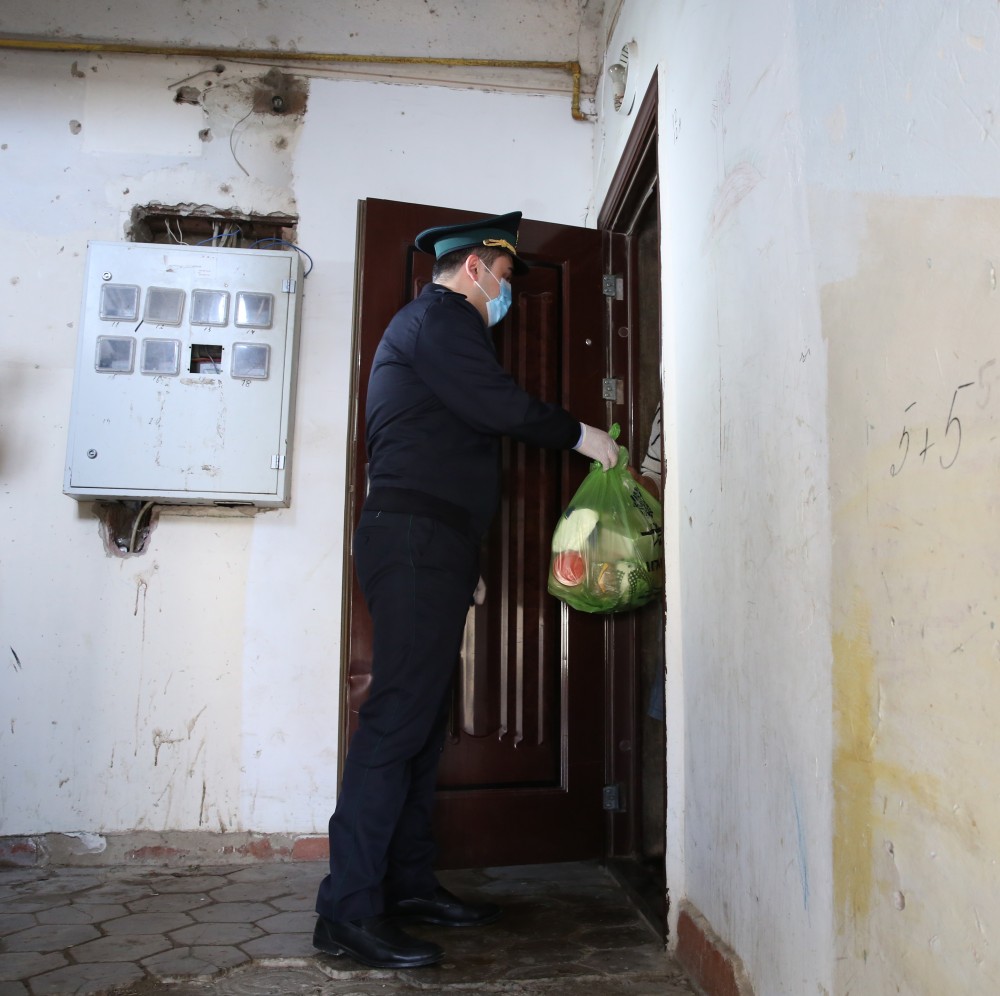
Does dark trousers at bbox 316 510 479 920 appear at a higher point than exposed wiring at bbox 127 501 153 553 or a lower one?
lower

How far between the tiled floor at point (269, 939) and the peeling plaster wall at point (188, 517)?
271 mm

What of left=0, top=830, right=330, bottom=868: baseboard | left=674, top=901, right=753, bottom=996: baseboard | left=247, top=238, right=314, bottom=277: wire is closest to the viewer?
left=674, top=901, right=753, bottom=996: baseboard

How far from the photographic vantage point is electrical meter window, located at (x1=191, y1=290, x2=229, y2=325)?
275 cm

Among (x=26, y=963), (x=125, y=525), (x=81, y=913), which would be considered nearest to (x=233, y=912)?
(x=81, y=913)

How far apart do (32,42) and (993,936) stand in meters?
3.52

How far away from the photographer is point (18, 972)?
1744 millimetres

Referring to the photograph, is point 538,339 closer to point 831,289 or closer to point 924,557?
point 831,289

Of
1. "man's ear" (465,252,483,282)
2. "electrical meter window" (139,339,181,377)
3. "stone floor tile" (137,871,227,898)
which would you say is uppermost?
"man's ear" (465,252,483,282)

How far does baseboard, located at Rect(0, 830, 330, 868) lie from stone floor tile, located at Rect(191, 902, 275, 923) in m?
0.44

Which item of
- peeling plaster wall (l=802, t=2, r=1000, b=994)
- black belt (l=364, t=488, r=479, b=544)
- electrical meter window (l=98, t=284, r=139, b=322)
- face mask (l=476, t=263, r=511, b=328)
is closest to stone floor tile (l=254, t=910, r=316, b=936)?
black belt (l=364, t=488, r=479, b=544)

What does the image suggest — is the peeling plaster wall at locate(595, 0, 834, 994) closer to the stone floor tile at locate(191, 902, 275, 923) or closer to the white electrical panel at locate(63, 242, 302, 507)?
the stone floor tile at locate(191, 902, 275, 923)

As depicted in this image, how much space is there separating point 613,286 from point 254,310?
1141mm

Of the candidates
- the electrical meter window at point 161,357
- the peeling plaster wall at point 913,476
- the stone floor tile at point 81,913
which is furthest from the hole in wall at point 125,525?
the peeling plaster wall at point 913,476

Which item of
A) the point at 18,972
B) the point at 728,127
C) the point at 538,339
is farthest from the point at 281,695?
the point at 728,127
